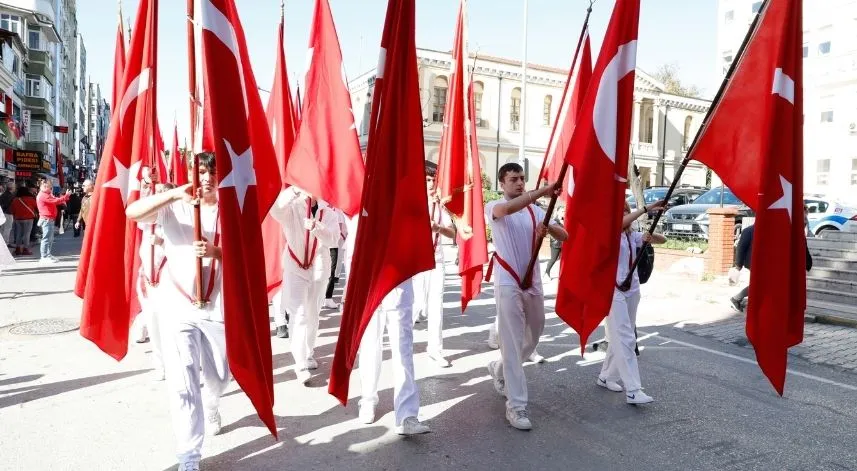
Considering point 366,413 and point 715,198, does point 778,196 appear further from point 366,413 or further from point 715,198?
point 715,198

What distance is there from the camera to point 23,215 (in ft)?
54.0

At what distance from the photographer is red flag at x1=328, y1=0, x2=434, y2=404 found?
14.4ft

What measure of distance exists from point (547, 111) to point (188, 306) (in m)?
46.3

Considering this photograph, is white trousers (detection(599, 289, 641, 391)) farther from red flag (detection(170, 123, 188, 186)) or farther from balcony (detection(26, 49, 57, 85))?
balcony (detection(26, 49, 57, 85))

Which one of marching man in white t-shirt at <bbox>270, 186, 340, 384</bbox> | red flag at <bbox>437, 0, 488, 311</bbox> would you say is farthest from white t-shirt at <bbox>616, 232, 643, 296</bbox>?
marching man in white t-shirt at <bbox>270, 186, 340, 384</bbox>

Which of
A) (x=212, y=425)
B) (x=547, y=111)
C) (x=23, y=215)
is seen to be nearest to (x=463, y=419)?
(x=212, y=425)

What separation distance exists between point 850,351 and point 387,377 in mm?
5664

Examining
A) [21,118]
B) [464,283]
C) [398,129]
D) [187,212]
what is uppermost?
[21,118]

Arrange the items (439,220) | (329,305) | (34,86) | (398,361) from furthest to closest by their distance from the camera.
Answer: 1. (34,86)
2. (329,305)
3. (439,220)
4. (398,361)

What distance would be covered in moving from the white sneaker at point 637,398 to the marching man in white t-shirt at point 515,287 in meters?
1.02

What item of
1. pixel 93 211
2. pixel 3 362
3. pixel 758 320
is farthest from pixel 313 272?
pixel 758 320

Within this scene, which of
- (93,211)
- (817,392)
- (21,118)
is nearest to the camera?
(93,211)

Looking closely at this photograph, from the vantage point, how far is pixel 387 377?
616 centimetres

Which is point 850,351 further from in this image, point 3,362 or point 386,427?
point 3,362
